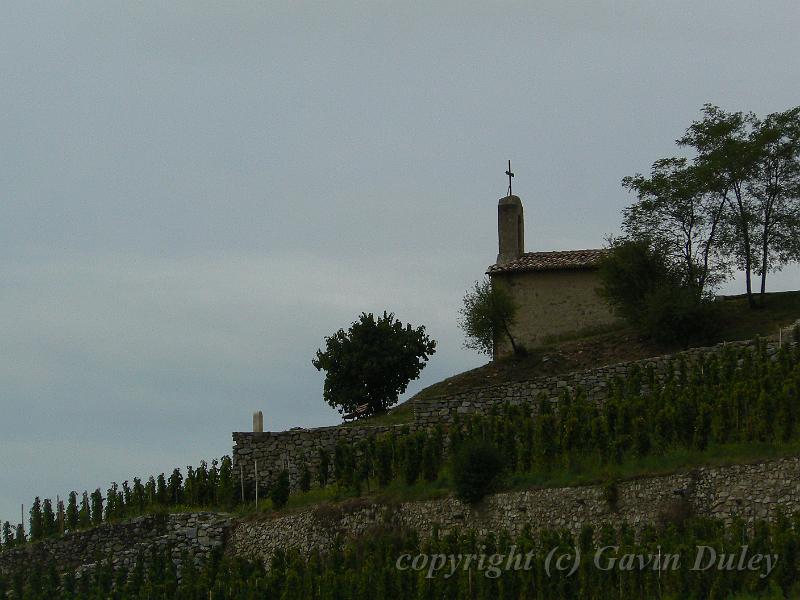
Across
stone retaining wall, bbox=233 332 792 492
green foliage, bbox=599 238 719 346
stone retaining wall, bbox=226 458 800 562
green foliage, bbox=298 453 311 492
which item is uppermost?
green foliage, bbox=599 238 719 346

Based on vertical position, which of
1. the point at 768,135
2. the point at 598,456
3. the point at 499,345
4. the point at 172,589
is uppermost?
the point at 768,135

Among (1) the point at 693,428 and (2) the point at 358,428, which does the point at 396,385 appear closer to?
(2) the point at 358,428

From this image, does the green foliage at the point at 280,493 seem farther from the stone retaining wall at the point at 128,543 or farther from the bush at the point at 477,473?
the bush at the point at 477,473

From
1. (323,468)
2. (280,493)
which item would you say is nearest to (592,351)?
(323,468)

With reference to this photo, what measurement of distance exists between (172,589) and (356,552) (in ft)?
15.1

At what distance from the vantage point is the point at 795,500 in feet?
91.6

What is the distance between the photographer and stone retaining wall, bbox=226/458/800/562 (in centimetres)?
2852

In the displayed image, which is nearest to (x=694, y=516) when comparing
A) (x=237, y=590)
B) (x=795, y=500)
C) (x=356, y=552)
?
(x=795, y=500)

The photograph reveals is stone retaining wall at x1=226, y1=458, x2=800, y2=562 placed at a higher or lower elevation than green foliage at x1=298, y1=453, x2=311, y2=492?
lower

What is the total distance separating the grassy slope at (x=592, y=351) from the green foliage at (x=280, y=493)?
466cm

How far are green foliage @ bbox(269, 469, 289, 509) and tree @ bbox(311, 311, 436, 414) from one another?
8.94 meters

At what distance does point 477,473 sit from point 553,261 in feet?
51.3

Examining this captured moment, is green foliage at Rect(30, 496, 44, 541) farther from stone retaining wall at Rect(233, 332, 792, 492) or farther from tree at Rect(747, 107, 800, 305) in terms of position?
tree at Rect(747, 107, 800, 305)

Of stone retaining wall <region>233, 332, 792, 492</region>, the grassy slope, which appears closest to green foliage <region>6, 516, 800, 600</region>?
stone retaining wall <region>233, 332, 792, 492</region>
